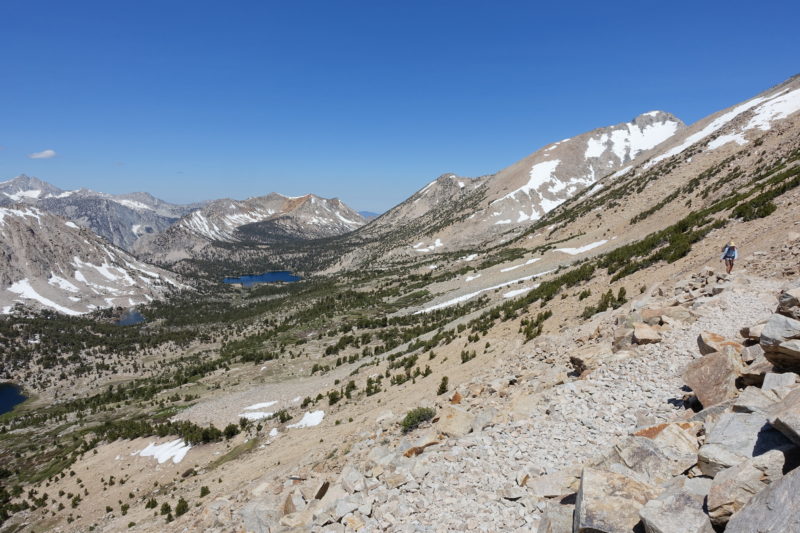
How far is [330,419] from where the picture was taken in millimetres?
22219

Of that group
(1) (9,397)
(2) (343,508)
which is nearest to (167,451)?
(2) (343,508)

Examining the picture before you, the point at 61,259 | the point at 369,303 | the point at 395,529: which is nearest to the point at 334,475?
the point at 395,529

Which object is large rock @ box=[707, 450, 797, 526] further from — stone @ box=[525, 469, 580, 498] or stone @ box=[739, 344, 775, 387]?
stone @ box=[739, 344, 775, 387]

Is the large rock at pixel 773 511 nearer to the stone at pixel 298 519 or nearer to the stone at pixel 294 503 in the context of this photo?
the stone at pixel 298 519

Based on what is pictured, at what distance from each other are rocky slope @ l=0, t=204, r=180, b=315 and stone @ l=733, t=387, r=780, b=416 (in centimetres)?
19617

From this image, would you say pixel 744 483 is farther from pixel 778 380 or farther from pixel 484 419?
pixel 484 419

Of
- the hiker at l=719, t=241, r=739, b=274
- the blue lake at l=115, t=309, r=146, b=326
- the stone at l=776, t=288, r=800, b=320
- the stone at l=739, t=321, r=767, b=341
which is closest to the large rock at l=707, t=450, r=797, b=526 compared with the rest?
the stone at l=776, t=288, r=800, b=320

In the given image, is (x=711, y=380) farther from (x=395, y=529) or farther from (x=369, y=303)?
(x=369, y=303)

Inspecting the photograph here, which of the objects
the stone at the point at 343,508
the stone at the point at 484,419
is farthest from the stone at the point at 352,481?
the stone at the point at 484,419

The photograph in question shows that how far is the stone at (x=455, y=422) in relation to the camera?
1062 centimetres

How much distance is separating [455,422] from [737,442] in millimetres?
6523

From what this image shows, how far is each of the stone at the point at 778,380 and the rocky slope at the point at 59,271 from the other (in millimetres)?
196521

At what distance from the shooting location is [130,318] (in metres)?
154

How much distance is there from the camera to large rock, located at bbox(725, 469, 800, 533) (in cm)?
386
